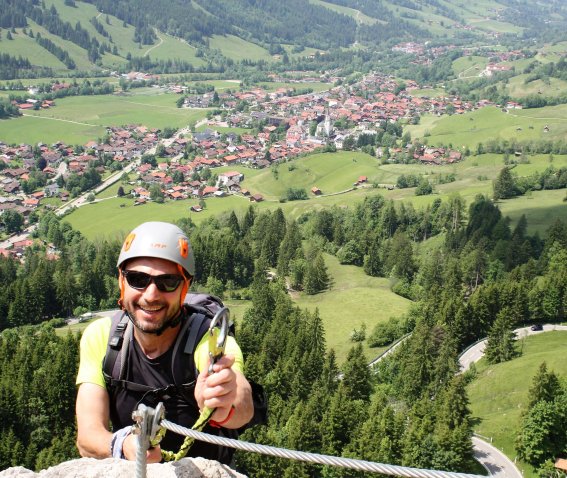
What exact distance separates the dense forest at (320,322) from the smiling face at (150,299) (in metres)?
24.8

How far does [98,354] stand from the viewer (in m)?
5.76

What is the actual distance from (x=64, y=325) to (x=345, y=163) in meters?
89.1

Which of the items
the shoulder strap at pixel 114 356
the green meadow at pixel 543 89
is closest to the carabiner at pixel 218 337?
the shoulder strap at pixel 114 356

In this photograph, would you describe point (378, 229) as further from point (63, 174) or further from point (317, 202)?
point (63, 174)

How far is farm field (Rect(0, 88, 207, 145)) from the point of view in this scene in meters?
156

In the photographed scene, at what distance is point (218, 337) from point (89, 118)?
182 m

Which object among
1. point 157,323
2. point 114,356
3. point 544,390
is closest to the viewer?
point 157,323

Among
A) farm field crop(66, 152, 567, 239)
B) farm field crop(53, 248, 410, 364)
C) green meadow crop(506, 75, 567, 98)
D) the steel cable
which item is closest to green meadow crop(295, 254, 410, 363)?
farm field crop(53, 248, 410, 364)

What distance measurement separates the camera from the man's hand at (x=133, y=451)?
4.84 meters

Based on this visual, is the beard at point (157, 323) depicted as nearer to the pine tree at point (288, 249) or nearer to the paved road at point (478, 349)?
the paved road at point (478, 349)

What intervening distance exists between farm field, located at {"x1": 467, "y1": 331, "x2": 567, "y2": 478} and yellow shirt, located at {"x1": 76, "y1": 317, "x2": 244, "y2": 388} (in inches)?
1259

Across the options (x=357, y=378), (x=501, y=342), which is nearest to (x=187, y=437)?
(x=357, y=378)

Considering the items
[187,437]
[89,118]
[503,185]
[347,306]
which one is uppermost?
[187,437]

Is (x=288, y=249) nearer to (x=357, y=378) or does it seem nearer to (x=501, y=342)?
(x=501, y=342)
